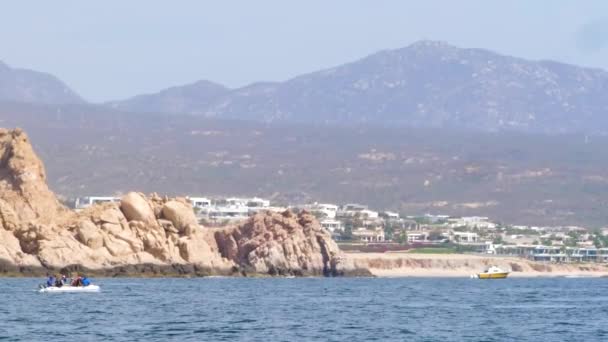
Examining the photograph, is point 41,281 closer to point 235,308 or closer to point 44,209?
point 44,209

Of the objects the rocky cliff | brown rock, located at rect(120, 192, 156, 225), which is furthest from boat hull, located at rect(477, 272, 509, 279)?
brown rock, located at rect(120, 192, 156, 225)

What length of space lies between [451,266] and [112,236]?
2611 inches

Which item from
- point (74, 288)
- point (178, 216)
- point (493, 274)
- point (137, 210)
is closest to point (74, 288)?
point (74, 288)

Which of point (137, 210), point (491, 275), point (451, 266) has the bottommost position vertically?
point (491, 275)

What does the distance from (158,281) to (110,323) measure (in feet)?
159

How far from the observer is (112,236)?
12569cm

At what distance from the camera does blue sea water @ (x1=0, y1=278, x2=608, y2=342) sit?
6738cm

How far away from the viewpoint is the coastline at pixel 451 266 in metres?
176

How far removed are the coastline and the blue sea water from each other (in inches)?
2172

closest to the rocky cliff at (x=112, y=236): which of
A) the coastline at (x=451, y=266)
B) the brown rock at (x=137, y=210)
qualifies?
the brown rock at (x=137, y=210)

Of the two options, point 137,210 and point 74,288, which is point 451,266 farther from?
point 74,288

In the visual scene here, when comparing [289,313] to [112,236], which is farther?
[112,236]

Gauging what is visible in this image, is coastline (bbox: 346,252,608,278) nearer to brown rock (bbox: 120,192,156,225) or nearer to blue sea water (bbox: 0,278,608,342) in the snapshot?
brown rock (bbox: 120,192,156,225)

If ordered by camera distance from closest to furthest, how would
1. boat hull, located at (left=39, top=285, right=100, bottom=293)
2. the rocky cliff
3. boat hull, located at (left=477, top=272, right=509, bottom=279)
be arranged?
boat hull, located at (left=39, top=285, right=100, bottom=293) → the rocky cliff → boat hull, located at (left=477, top=272, right=509, bottom=279)
